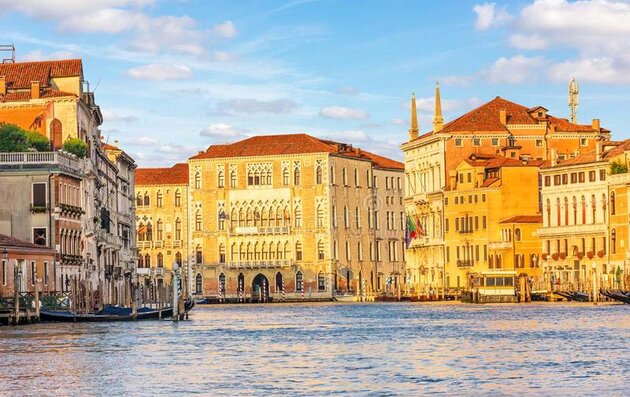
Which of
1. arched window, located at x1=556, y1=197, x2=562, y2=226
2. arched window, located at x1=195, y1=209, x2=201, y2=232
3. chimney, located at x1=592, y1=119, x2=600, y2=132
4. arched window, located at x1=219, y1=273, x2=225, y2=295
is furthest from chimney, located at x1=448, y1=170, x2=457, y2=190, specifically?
arched window, located at x1=195, y1=209, x2=201, y2=232

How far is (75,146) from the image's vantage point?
72188 mm

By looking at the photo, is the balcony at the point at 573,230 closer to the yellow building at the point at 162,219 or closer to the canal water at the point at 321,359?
the canal water at the point at 321,359

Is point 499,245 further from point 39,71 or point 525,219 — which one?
point 39,71

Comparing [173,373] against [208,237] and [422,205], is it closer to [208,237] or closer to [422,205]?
[422,205]

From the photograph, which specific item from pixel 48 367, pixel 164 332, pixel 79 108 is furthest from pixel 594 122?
pixel 48 367

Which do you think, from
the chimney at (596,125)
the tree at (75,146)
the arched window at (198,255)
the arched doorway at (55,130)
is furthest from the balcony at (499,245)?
the arched doorway at (55,130)

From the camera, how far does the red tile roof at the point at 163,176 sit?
133750 millimetres

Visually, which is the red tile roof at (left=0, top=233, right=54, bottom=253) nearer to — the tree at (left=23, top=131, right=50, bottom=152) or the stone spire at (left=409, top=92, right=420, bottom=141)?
the tree at (left=23, top=131, right=50, bottom=152)

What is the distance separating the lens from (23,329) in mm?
52406

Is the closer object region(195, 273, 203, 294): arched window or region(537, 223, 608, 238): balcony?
region(537, 223, 608, 238): balcony

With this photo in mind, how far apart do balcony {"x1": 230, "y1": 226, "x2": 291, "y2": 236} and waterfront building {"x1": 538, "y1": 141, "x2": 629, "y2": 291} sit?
96.0ft

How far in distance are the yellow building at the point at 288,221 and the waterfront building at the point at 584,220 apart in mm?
24224

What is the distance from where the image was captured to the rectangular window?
64.9 m

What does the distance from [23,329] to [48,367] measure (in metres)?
15.8
